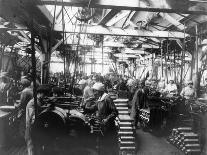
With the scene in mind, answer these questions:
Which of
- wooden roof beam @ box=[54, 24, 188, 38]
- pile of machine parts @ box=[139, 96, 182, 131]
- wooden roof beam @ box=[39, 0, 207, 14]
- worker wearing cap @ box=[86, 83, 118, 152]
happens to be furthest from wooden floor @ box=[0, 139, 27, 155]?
pile of machine parts @ box=[139, 96, 182, 131]

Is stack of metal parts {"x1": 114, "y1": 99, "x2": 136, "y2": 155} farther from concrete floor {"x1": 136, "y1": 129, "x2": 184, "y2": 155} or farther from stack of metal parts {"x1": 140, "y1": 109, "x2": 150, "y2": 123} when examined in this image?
stack of metal parts {"x1": 140, "y1": 109, "x2": 150, "y2": 123}

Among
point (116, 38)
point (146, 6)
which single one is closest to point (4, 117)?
point (146, 6)

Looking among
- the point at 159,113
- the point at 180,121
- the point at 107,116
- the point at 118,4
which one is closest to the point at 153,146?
the point at 180,121

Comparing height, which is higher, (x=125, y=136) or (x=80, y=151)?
(x=80, y=151)

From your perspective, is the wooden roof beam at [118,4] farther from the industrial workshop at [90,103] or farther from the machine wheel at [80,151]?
the machine wheel at [80,151]

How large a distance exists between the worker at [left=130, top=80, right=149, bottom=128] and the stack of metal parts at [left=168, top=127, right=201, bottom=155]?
226 cm

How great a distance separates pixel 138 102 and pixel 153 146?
248 cm

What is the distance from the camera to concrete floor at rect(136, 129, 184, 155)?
7.58 metres

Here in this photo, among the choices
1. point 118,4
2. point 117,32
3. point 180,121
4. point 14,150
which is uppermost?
point 117,32

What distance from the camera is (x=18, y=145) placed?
24.3 feet

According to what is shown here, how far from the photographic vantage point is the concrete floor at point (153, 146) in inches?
299

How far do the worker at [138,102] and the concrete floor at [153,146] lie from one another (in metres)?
0.80

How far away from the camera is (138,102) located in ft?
33.9

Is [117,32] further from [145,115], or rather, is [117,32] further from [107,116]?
[107,116]
